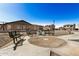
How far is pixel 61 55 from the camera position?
6.52ft

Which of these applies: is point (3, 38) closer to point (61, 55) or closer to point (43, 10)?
point (43, 10)

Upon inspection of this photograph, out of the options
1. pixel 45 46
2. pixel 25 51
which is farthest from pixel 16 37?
pixel 45 46

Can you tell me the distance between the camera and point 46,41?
2.50m

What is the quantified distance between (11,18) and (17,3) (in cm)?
40

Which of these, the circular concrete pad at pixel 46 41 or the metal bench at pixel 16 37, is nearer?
the metal bench at pixel 16 37

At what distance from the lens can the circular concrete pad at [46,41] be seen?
8.00 ft

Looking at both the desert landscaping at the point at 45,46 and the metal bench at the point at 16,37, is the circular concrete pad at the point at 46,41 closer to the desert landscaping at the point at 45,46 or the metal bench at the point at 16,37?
the desert landscaping at the point at 45,46

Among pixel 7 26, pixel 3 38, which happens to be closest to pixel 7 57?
pixel 3 38

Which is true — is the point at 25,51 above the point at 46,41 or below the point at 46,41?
below

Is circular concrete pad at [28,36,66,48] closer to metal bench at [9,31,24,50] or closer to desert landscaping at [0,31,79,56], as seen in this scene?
desert landscaping at [0,31,79,56]

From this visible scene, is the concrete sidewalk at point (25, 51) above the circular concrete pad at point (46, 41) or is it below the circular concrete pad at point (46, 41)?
below

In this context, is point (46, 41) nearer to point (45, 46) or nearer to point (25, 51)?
point (45, 46)

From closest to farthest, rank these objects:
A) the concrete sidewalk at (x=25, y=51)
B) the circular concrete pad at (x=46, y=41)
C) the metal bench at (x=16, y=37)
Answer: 1. the concrete sidewalk at (x=25, y=51)
2. the metal bench at (x=16, y=37)
3. the circular concrete pad at (x=46, y=41)

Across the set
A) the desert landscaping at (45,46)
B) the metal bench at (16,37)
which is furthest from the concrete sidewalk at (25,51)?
the metal bench at (16,37)
